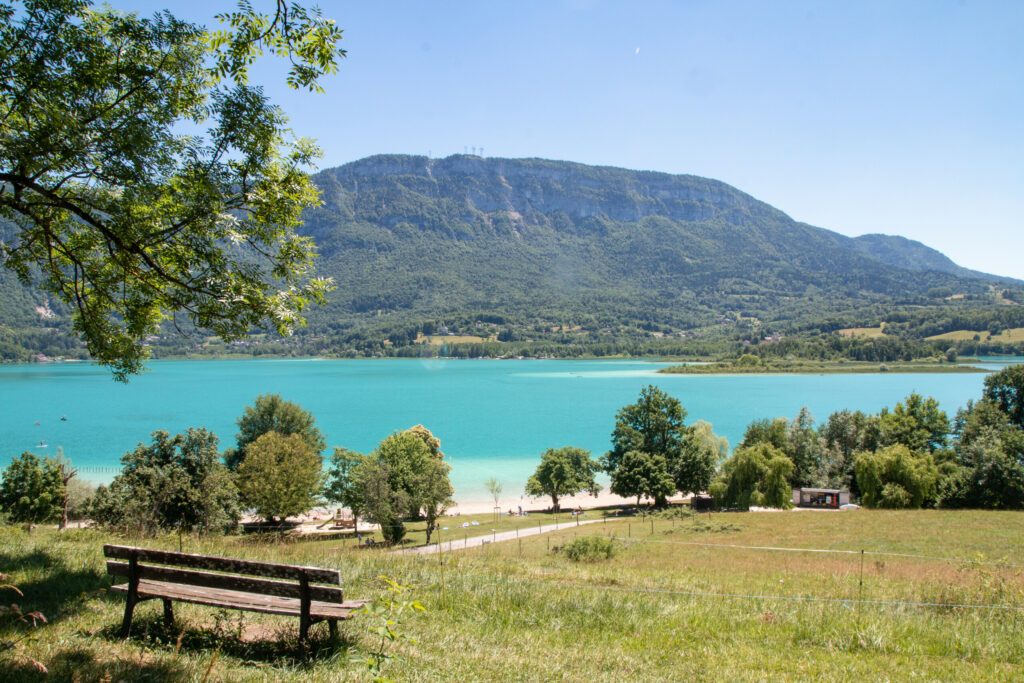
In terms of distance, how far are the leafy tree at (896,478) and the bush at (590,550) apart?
29.5 m

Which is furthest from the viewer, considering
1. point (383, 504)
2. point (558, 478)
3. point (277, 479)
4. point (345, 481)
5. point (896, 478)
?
point (558, 478)

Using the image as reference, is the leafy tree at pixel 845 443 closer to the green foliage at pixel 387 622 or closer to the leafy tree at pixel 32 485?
the green foliage at pixel 387 622

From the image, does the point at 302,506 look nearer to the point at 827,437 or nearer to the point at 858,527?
the point at 858,527

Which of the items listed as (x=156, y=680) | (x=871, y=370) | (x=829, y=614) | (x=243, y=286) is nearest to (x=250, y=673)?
(x=156, y=680)

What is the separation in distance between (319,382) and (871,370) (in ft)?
504

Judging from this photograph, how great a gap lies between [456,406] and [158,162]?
95.2 m

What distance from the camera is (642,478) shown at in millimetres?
42531

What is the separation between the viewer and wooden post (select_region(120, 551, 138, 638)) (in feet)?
16.5

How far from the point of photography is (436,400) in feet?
357

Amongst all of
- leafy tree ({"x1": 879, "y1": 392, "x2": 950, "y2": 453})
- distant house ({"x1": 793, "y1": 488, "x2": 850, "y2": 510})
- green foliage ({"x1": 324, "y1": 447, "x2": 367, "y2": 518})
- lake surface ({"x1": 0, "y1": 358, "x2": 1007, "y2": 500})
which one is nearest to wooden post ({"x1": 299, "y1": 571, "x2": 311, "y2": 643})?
green foliage ({"x1": 324, "y1": 447, "x2": 367, "y2": 518})

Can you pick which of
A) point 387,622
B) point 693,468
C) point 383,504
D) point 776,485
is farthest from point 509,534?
point 387,622

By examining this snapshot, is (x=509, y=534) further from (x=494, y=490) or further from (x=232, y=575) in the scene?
(x=232, y=575)

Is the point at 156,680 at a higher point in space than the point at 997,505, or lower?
higher

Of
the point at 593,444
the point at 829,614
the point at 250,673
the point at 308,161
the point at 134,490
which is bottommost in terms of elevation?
the point at 593,444
